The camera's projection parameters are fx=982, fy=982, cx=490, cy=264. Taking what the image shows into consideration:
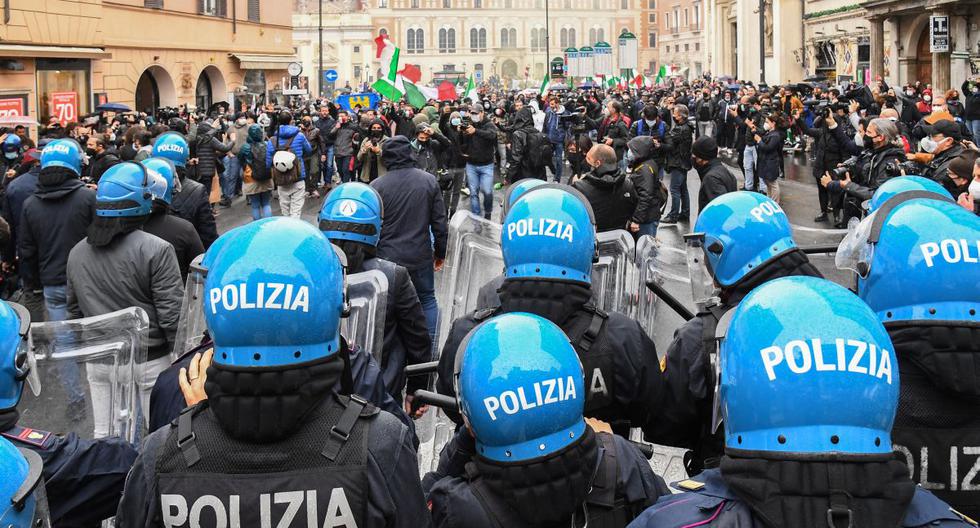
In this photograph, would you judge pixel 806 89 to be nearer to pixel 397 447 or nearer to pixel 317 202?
pixel 317 202

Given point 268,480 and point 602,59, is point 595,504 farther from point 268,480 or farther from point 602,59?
point 602,59

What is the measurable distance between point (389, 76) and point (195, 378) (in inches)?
819

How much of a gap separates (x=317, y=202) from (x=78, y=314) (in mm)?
13215

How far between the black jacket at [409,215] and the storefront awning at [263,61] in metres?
27.6

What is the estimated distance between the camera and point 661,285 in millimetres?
5047

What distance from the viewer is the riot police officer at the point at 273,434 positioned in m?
2.17

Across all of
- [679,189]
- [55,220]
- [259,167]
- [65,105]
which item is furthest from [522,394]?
[65,105]

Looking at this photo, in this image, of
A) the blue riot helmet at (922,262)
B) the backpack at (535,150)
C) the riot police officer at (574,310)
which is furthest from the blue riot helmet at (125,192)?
the backpack at (535,150)

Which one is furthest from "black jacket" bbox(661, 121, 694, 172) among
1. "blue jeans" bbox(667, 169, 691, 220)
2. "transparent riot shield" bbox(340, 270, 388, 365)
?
"transparent riot shield" bbox(340, 270, 388, 365)

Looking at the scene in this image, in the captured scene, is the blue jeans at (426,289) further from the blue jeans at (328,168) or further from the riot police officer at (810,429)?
the blue jeans at (328,168)

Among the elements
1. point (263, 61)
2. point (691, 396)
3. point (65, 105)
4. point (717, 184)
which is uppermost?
point (263, 61)

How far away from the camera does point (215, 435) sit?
7.30 feet

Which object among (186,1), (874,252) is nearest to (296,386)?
(874,252)

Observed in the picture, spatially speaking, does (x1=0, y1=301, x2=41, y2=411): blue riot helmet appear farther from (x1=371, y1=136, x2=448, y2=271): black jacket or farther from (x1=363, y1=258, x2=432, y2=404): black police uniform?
(x1=371, y1=136, x2=448, y2=271): black jacket
